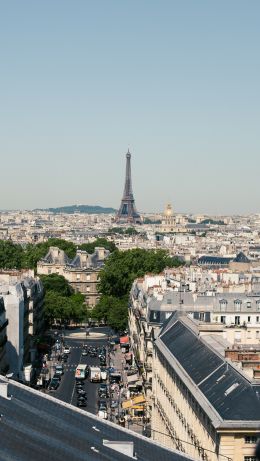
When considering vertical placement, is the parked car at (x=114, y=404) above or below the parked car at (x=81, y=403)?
below

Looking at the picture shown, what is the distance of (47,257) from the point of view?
146m

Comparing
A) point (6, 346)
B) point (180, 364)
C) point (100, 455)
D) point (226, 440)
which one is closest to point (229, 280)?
point (6, 346)

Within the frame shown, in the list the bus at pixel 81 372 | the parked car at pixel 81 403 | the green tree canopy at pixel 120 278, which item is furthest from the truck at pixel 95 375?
the green tree canopy at pixel 120 278

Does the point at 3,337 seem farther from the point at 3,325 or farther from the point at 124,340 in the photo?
the point at 124,340

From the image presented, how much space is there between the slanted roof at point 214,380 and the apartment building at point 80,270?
82423mm

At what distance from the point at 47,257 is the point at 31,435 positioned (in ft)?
394

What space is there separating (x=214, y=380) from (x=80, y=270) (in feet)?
321

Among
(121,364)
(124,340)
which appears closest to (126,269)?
(124,340)

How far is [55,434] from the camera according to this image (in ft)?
90.5

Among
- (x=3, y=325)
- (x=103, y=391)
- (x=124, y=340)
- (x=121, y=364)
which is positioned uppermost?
(x=3, y=325)

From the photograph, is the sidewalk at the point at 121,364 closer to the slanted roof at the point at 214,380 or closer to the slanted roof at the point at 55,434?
the slanted roof at the point at 214,380

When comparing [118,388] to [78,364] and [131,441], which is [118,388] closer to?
[78,364]

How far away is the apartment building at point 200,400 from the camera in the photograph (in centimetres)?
3372

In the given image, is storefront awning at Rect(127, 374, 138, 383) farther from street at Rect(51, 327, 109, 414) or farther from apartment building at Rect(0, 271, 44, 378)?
apartment building at Rect(0, 271, 44, 378)
